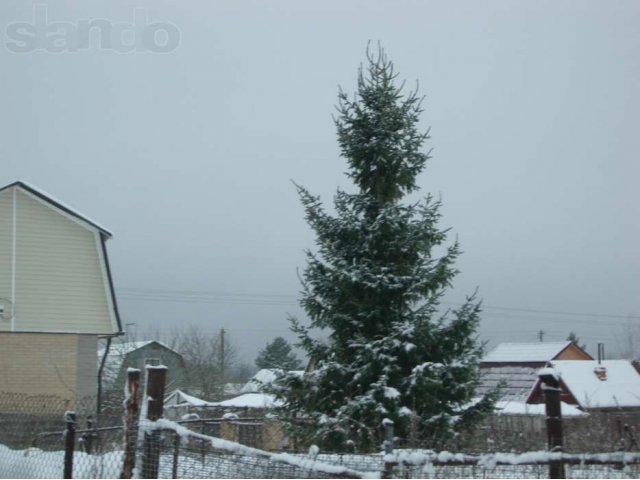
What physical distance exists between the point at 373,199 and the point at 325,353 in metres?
1.89

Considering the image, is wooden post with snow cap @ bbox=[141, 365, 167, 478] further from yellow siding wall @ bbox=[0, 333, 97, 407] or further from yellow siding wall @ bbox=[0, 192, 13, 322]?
yellow siding wall @ bbox=[0, 192, 13, 322]

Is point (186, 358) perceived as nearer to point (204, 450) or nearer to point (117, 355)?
point (117, 355)

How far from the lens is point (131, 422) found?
4.62 metres

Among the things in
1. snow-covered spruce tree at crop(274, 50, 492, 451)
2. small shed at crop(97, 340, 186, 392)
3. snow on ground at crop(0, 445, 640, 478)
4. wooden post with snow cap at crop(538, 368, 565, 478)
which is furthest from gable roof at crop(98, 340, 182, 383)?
wooden post with snow cap at crop(538, 368, 565, 478)

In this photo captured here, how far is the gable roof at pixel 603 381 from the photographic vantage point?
105ft

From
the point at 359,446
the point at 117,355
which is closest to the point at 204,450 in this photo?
the point at 359,446

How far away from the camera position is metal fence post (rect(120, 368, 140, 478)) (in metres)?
4.57

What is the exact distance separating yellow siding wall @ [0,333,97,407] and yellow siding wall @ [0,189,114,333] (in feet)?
1.09

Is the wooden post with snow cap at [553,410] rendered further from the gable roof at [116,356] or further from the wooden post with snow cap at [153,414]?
the gable roof at [116,356]

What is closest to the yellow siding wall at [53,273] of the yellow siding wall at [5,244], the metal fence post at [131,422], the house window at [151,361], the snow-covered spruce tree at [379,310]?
the yellow siding wall at [5,244]

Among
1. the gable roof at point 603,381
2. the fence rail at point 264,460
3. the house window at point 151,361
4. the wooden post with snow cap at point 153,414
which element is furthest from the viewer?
the gable roof at point 603,381

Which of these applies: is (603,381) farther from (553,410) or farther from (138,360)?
(553,410)

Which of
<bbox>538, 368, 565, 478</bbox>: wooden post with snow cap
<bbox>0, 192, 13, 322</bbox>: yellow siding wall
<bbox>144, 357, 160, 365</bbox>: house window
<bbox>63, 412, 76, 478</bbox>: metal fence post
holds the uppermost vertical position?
<bbox>0, 192, 13, 322</bbox>: yellow siding wall

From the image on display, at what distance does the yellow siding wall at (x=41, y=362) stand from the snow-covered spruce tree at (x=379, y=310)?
1254cm
